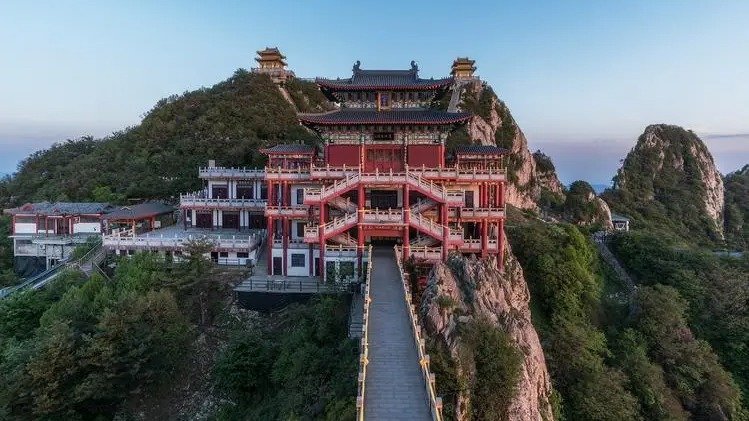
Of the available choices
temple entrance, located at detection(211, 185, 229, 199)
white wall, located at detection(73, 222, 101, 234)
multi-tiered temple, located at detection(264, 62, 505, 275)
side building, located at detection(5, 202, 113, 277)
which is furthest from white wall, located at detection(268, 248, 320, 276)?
white wall, located at detection(73, 222, 101, 234)

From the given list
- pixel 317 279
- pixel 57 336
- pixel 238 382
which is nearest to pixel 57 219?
pixel 57 336

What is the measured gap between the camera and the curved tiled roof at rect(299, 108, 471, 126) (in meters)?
26.6

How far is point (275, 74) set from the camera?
72.8 m

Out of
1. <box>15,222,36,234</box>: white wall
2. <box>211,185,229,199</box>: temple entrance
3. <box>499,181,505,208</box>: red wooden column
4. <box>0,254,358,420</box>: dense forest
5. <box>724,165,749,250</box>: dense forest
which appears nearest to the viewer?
<box>0,254,358,420</box>: dense forest

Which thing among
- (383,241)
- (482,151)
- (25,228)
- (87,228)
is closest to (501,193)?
(482,151)

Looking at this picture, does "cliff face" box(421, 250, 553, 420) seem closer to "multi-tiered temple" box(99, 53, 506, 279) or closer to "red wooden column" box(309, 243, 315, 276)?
"multi-tiered temple" box(99, 53, 506, 279)

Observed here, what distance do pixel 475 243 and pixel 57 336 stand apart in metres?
21.1

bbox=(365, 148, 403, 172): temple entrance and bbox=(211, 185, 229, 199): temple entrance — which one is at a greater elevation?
bbox=(365, 148, 403, 172): temple entrance

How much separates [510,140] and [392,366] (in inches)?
2302

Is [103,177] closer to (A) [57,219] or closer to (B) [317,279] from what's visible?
(A) [57,219]

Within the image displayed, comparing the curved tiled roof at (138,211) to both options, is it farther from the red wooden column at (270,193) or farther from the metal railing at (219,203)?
the red wooden column at (270,193)

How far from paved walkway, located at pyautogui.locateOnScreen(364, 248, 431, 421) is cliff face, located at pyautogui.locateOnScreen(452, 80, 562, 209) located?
43.4m

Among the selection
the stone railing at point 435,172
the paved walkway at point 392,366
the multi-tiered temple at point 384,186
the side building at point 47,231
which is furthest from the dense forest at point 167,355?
the side building at point 47,231

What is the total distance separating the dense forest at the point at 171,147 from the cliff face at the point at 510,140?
25.8m
